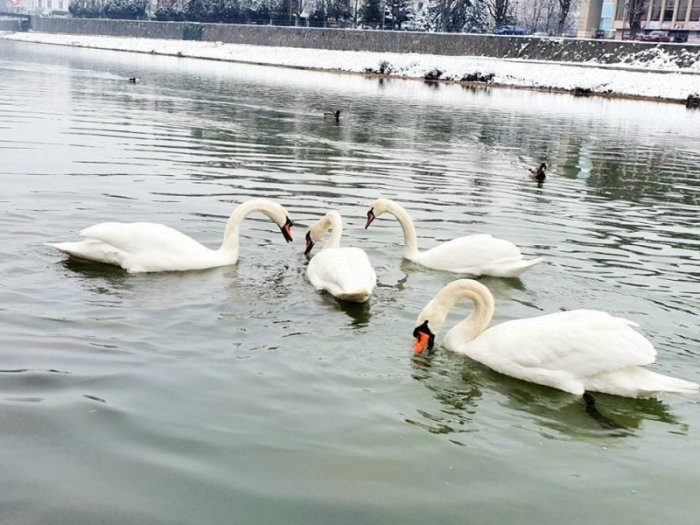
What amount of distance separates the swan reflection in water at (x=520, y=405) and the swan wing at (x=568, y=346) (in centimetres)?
17

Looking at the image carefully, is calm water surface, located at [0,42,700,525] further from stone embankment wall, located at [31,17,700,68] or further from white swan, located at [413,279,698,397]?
stone embankment wall, located at [31,17,700,68]

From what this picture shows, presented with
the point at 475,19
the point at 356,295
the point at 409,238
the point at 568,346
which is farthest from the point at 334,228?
the point at 475,19

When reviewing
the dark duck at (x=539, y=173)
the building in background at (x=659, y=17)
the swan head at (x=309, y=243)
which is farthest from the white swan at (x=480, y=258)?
the building in background at (x=659, y=17)

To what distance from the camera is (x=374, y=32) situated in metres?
74.7

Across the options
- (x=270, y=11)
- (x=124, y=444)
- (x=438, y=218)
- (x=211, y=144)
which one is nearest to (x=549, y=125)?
(x=211, y=144)

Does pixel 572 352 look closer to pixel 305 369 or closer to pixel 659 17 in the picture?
pixel 305 369

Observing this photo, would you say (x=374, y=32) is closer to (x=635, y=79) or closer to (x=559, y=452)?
(x=635, y=79)

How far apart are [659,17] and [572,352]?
99.1m

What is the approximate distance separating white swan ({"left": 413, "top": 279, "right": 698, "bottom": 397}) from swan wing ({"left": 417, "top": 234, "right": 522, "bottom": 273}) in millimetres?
2455

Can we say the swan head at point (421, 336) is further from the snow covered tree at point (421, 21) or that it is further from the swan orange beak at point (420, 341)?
the snow covered tree at point (421, 21)

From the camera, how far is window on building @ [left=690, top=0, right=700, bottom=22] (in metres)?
89.9

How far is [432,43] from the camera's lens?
7050 cm

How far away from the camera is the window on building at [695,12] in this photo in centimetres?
8988

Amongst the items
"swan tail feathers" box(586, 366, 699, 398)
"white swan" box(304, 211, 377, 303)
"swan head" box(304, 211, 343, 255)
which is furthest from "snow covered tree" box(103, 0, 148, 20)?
"swan tail feathers" box(586, 366, 699, 398)
